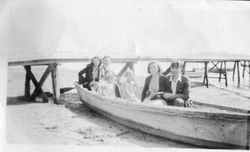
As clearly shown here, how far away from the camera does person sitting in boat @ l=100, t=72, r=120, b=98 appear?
1591mm

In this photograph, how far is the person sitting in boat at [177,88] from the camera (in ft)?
4.74

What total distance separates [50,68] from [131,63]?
1.47ft

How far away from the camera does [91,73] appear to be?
5.37ft

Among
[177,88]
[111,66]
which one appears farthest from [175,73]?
[111,66]

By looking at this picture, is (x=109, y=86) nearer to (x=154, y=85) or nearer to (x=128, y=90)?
(x=128, y=90)

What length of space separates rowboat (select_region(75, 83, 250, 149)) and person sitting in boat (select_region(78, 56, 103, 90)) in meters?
0.14

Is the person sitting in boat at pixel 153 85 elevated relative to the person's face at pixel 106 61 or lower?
lower

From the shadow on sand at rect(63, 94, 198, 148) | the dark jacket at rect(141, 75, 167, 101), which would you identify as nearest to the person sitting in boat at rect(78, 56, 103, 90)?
the shadow on sand at rect(63, 94, 198, 148)

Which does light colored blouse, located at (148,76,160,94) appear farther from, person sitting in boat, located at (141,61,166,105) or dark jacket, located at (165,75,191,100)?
dark jacket, located at (165,75,191,100)

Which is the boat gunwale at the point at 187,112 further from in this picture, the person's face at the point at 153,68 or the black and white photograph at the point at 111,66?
the person's face at the point at 153,68

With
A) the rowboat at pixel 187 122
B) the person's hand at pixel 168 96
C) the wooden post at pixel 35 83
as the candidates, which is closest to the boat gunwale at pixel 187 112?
the rowboat at pixel 187 122

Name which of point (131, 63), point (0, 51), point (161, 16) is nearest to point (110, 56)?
point (131, 63)

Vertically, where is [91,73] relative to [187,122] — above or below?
above

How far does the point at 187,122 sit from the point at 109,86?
0.48 metres
